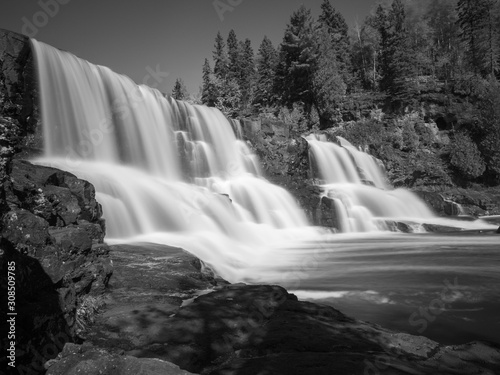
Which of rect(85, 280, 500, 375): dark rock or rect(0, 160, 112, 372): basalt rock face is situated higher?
rect(0, 160, 112, 372): basalt rock face

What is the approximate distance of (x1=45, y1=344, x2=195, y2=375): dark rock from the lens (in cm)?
221

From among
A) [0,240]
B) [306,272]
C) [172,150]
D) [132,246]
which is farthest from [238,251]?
[172,150]

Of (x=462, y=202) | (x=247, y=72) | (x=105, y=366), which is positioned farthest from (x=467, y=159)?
(x=247, y=72)

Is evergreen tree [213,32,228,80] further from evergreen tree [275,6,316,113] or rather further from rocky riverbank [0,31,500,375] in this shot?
rocky riverbank [0,31,500,375]

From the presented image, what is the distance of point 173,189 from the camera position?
619 inches

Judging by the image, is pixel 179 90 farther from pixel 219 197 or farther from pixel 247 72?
pixel 219 197

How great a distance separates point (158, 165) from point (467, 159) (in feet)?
88.1

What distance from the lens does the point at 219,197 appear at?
1619cm

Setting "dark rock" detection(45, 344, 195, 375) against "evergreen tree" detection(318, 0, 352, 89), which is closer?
"dark rock" detection(45, 344, 195, 375)

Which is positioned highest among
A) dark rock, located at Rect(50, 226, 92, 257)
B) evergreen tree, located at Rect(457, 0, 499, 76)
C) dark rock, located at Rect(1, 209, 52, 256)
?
evergreen tree, located at Rect(457, 0, 499, 76)

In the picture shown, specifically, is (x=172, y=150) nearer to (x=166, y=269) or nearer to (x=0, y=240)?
(x=166, y=269)

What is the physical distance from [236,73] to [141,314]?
186ft

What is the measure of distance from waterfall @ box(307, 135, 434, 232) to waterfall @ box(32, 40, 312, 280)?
3.31 meters

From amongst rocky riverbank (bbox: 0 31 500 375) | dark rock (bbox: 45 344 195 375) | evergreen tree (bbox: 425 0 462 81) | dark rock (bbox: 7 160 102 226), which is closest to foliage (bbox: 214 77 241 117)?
evergreen tree (bbox: 425 0 462 81)
